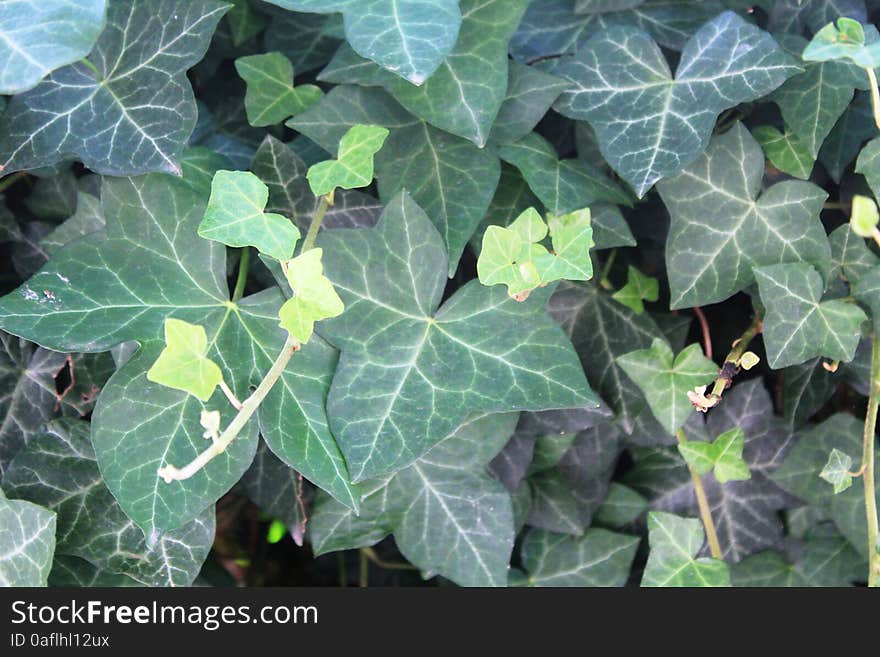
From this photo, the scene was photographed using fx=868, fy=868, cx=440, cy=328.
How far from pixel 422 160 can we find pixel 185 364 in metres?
0.34

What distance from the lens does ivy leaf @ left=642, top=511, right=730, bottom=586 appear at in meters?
0.91

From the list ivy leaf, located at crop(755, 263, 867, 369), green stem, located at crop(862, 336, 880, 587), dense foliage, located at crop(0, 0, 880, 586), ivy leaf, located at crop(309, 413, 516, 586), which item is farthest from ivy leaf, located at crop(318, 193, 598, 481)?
green stem, located at crop(862, 336, 880, 587)

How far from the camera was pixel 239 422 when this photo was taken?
763mm

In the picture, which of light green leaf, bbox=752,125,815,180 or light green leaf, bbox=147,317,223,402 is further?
light green leaf, bbox=752,125,815,180

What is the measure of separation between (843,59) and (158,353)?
76 centimetres

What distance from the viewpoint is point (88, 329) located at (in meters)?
0.82

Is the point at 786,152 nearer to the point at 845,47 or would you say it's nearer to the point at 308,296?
the point at 845,47

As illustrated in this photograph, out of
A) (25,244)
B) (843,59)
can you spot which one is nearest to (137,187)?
(25,244)

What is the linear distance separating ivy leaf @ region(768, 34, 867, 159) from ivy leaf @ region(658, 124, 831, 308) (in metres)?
0.05

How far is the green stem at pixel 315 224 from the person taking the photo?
2.78 ft

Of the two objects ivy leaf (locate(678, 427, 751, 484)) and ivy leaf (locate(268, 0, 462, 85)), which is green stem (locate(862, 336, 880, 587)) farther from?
ivy leaf (locate(268, 0, 462, 85))

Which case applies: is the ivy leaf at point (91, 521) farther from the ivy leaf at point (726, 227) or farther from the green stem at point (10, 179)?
the ivy leaf at point (726, 227)

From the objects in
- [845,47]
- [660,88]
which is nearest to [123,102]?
[660,88]

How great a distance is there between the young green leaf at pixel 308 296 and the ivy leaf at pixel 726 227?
0.38 metres
